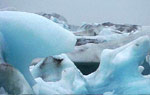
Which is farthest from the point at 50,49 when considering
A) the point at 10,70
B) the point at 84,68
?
the point at 84,68

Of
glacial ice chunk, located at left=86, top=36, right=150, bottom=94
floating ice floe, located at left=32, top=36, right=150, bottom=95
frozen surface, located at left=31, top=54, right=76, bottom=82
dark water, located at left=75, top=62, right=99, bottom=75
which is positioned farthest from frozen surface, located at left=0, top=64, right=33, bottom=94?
dark water, located at left=75, top=62, right=99, bottom=75

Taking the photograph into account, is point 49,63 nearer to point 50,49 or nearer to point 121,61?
point 121,61

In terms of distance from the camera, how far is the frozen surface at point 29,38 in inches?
31.9

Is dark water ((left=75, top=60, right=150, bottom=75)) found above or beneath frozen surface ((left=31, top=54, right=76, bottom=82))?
beneath

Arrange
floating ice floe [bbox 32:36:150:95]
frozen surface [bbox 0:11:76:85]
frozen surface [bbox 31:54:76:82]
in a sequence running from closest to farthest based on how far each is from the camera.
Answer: frozen surface [bbox 0:11:76:85]
floating ice floe [bbox 32:36:150:95]
frozen surface [bbox 31:54:76:82]

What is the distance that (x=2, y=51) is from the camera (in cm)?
82

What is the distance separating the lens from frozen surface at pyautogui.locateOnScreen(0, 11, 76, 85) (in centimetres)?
81

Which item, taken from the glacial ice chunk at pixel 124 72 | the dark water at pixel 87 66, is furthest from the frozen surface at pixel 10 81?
the dark water at pixel 87 66

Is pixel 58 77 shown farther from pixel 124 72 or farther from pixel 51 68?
pixel 124 72

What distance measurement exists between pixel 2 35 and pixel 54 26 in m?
0.14

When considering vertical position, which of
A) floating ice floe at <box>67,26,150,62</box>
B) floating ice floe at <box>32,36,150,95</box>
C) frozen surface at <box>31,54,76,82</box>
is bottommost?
floating ice floe at <box>67,26,150,62</box>

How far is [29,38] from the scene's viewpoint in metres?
0.81

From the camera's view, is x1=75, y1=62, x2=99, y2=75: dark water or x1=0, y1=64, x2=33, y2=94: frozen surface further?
x1=75, y1=62, x2=99, y2=75: dark water

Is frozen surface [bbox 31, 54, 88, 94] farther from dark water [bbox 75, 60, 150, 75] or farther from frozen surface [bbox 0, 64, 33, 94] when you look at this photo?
dark water [bbox 75, 60, 150, 75]
